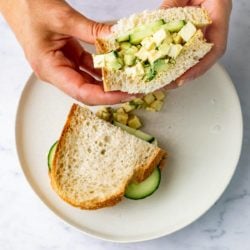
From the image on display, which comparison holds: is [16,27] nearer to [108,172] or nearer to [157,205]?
[108,172]

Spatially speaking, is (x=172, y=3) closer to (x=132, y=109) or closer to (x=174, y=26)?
(x=174, y=26)

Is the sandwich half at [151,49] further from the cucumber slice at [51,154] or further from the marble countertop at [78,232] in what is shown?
the marble countertop at [78,232]

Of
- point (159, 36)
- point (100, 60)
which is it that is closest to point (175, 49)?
point (159, 36)

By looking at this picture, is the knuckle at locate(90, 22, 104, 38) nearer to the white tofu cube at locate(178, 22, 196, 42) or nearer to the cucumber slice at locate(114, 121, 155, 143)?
the white tofu cube at locate(178, 22, 196, 42)

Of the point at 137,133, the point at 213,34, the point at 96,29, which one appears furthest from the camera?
the point at 137,133

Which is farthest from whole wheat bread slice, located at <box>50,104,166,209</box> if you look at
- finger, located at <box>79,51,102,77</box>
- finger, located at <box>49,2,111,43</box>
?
finger, located at <box>49,2,111,43</box>

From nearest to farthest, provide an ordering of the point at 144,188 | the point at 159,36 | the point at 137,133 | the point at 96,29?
the point at 159,36 → the point at 96,29 → the point at 144,188 → the point at 137,133

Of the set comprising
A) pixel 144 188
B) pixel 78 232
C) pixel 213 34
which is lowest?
pixel 78 232
